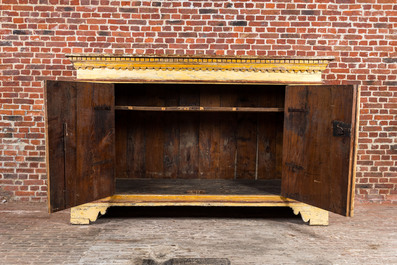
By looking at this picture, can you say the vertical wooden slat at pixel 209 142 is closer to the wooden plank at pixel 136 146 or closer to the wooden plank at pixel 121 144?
the wooden plank at pixel 136 146

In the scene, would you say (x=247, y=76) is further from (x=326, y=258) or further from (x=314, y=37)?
(x=326, y=258)

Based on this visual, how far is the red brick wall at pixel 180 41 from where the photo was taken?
3426 millimetres

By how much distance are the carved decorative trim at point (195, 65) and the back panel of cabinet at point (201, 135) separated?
676 mm

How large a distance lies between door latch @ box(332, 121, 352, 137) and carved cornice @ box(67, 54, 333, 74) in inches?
24.6

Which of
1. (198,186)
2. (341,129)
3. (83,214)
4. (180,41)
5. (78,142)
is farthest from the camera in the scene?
(180,41)

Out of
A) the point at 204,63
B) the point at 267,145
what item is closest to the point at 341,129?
the point at 267,145

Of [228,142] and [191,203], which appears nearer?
[191,203]

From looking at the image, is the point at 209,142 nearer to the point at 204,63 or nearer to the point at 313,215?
the point at 204,63

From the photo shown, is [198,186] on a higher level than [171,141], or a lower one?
lower

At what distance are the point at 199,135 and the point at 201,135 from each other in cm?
2

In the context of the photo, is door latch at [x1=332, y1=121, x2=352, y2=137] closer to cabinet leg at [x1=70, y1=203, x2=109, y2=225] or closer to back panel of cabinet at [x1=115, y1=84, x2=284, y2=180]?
back panel of cabinet at [x1=115, y1=84, x2=284, y2=180]

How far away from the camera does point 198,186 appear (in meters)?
3.20

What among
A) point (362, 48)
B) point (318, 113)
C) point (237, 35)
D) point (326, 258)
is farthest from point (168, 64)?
point (362, 48)

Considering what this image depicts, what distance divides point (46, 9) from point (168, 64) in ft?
5.85
